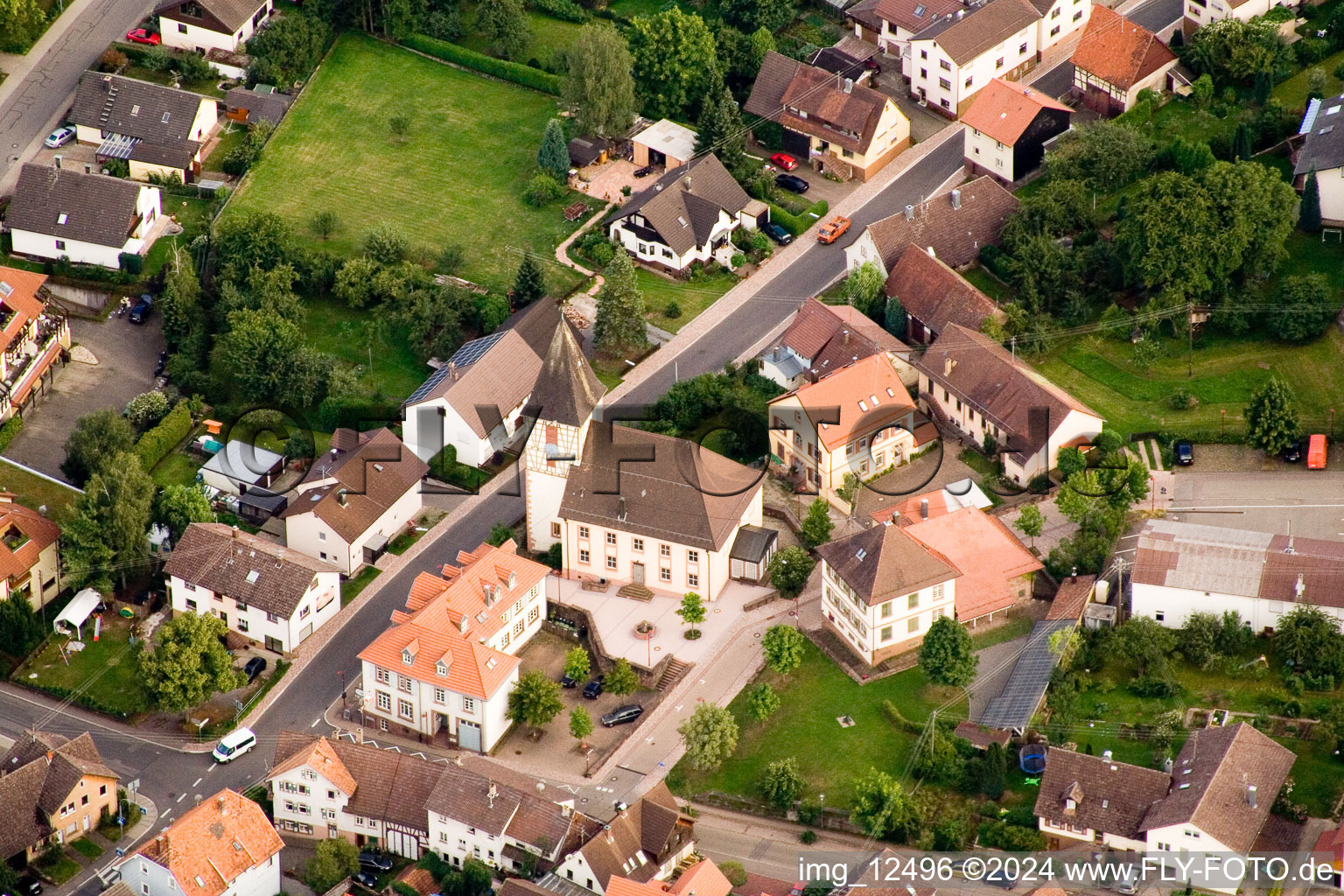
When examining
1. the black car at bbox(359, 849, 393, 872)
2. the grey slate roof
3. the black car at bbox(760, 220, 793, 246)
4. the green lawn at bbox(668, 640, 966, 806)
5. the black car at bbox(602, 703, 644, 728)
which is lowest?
the black car at bbox(359, 849, 393, 872)

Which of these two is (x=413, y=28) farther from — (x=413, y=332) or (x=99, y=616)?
(x=99, y=616)

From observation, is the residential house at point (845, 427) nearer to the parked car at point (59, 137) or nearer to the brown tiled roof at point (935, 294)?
the brown tiled roof at point (935, 294)

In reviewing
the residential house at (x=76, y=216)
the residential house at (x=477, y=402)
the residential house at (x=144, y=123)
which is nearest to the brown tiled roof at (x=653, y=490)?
the residential house at (x=477, y=402)

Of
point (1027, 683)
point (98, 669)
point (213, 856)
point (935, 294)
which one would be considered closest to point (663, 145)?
point (935, 294)

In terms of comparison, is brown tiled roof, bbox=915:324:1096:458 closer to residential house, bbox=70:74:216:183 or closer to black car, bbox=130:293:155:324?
black car, bbox=130:293:155:324

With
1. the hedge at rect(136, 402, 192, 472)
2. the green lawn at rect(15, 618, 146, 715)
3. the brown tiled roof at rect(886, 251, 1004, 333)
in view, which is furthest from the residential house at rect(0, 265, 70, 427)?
the brown tiled roof at rect(886, 251, 1004, 333)

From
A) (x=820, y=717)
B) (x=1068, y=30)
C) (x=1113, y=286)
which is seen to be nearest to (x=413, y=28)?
(x=1068, y=30)
